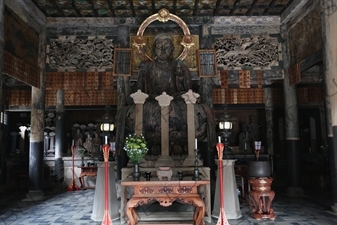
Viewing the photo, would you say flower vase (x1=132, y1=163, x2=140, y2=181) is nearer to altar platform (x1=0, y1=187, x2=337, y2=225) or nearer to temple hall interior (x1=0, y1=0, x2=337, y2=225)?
temple hall interior (x1=0, y1=0, x2=337, y2=225)

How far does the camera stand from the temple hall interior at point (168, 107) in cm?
484

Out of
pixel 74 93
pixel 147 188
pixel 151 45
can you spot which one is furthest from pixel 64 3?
pixel 147 188

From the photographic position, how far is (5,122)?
9.88 metres

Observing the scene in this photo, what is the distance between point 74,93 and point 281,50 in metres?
5.93

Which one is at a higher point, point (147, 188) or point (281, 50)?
point (281, 50)

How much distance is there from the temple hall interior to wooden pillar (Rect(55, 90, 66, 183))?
1.4 inches

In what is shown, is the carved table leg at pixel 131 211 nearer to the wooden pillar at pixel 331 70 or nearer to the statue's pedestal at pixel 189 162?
the statue's pedestal at pixel 189 162

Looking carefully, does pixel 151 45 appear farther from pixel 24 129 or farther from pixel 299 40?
pixel 24 129

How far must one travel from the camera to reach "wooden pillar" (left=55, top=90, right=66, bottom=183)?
9000mm

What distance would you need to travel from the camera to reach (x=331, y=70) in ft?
17.7

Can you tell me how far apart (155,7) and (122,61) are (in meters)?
1.46

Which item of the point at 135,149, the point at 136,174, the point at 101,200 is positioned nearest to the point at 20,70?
the point at 101,200

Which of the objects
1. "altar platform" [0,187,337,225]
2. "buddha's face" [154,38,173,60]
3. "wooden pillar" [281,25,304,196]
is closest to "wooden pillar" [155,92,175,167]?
"altar platform" [0,187,337,225]

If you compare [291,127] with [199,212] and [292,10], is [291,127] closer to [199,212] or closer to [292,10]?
[292,10]
